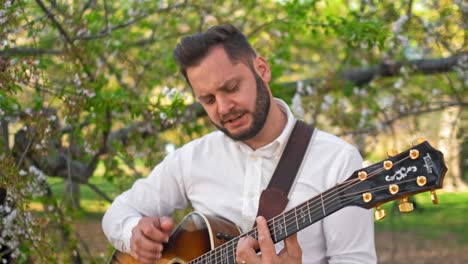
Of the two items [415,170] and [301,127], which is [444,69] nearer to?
[301,127]

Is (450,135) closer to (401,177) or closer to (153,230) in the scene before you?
(153,230)

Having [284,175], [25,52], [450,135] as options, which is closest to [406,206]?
[284,175]

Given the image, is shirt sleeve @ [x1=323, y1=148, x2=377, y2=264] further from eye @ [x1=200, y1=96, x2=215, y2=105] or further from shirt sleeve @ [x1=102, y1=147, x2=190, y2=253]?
shirt sleeve @ [x1=102, y1=147, x2=190, y2=253]

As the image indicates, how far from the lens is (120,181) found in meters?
5.22

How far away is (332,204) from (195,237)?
749 mm

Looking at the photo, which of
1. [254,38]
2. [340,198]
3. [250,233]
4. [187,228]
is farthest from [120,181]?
[340,198]

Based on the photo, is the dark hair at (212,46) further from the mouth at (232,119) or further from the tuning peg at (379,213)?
the tuning peg at (379,213)

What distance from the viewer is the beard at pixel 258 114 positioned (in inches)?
128

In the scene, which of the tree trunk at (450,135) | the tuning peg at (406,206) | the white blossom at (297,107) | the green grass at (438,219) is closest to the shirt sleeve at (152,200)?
the tuning peg at (406,206)

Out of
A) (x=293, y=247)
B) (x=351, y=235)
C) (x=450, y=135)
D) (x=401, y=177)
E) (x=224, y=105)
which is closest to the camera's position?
(x=401, y=177)

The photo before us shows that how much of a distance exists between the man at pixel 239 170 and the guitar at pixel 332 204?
0.06m

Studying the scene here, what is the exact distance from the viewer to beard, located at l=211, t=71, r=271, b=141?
3240mm

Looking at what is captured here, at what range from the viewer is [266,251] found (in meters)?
2.91

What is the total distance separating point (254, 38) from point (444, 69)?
124cm
